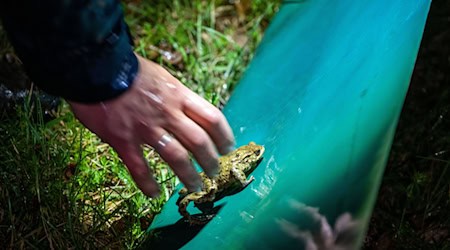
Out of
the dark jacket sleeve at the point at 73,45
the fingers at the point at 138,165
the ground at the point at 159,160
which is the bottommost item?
the ground at the point at 159,160

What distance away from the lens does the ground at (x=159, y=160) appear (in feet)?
7.38

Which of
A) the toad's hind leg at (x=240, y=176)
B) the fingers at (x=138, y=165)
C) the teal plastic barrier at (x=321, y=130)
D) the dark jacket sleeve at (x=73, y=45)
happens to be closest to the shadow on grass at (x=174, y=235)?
the teal plastic barrier at (x=321, y=130)

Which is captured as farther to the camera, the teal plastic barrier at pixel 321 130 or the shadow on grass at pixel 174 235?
the shadow on grass at pixel 174 235

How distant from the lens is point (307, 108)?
2.22 m

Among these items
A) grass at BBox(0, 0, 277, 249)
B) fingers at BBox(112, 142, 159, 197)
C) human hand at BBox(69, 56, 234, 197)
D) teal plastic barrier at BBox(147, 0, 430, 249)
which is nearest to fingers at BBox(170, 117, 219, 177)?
human hand at BBox(69, 56, 234, 197)

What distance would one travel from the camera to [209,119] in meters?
1.61

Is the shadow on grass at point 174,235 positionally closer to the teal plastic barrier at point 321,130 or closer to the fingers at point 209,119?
the teal plastic barrier at point 321,130

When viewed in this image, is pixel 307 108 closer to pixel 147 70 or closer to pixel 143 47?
pixel 147 70

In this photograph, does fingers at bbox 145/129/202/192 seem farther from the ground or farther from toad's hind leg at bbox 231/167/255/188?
the ground

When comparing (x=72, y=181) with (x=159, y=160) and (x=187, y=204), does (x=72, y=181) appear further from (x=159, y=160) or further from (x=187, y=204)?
(x=187, y=204)

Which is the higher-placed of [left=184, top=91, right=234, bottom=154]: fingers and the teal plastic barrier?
[left=184, top=91, right=234, bottom=154]: fingers

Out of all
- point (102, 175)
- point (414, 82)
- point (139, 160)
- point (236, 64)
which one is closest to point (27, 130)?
point (102, 175)

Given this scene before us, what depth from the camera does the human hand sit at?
1.55m

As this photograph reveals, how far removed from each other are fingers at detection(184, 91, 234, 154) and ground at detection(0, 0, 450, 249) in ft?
2.35
